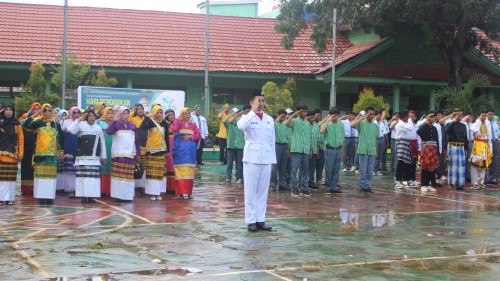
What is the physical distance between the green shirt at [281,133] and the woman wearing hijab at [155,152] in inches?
111

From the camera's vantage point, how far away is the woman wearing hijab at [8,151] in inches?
480

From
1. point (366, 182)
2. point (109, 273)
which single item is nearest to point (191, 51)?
point (366, 182)

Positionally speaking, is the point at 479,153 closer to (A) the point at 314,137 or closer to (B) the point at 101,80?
(A) the point at 314,137

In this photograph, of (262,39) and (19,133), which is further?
(262,39)

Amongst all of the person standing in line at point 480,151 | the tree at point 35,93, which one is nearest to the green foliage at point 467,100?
the person standing in line at point 480,151

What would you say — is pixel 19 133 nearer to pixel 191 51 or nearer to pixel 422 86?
pixel 191 51

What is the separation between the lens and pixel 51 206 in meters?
12.3

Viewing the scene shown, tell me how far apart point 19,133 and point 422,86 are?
21.5 m

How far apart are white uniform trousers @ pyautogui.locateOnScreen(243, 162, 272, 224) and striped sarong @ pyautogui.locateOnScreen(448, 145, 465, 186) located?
785 cm

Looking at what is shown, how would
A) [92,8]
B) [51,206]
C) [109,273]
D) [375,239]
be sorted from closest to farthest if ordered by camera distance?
[109,273] → [375,239] → [51,206] → [92,8]

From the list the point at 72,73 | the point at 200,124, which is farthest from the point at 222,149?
the point at 72,73

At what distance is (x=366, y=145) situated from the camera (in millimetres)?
15312

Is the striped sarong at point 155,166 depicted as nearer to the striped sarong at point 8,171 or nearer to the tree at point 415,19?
the striped sarong at point 8,171

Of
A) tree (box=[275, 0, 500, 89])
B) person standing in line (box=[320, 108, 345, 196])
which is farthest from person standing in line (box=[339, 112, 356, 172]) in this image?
person standing in line (box=[320, 108, 345, 196])
